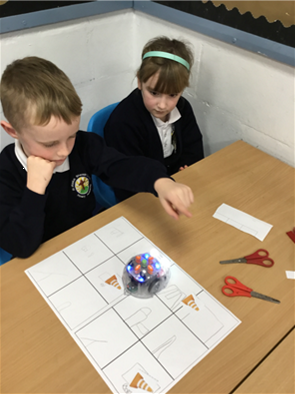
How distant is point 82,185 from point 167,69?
0.51 m

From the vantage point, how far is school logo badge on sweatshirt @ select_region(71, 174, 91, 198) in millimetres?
962

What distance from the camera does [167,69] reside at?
3.59 ft

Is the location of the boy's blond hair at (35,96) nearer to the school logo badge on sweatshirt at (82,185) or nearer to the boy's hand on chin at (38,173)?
the boy's hand on chin at (38,173)

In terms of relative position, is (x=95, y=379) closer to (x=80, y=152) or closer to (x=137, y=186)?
(x=137, y=186)

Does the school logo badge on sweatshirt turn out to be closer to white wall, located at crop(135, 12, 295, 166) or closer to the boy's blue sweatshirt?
the boy's blue sweatshirt

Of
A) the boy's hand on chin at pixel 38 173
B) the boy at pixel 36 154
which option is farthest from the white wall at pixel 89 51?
the boy's hand on chin at pixel 38 173

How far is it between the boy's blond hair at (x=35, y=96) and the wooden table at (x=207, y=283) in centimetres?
30

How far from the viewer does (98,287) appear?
70 cm

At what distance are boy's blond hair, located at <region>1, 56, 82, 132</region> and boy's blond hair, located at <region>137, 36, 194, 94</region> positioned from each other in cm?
42

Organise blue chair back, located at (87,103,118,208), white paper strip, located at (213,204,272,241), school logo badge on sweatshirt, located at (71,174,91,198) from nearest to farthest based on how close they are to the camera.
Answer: white paper strip, located at (213,204,272,241), school logo badge on sweatshirt, located at (71,174,91,198), blue chair back, located at (87,103,118,208)

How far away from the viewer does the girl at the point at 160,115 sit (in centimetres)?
111

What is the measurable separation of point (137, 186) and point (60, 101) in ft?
1.03

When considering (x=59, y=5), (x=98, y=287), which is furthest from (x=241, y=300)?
(x=59, y=5)

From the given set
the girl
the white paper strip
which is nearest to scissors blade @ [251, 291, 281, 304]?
the white paper strip
